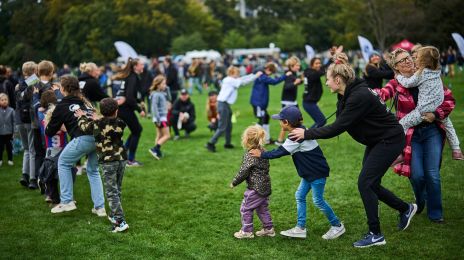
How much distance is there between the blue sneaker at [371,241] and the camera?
5676 millimetres

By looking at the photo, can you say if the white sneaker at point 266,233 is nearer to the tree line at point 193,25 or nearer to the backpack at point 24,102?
the backpack at point 24,102

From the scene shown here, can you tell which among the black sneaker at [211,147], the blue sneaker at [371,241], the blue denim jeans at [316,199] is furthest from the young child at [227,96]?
the blue sneaker at [371,241]

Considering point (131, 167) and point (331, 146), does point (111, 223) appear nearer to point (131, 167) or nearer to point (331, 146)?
point (131, 167)

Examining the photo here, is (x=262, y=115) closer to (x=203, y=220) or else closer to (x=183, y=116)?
(x=183, y=116)

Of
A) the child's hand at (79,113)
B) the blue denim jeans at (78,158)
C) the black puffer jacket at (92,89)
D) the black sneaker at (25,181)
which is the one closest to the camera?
the child's hand at (79,113)

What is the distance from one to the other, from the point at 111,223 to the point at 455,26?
34410 mm

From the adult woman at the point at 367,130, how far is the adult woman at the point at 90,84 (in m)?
4.81

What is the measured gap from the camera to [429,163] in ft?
20.9

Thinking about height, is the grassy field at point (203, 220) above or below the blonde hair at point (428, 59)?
below

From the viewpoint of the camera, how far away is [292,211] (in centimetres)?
728

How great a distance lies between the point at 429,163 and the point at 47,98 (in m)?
5.27

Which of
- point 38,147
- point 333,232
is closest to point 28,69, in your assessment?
point 38,147

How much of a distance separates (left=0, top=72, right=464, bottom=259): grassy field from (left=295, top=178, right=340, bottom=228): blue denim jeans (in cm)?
25

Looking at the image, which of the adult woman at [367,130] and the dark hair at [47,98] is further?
the dark hair at [47,98]
